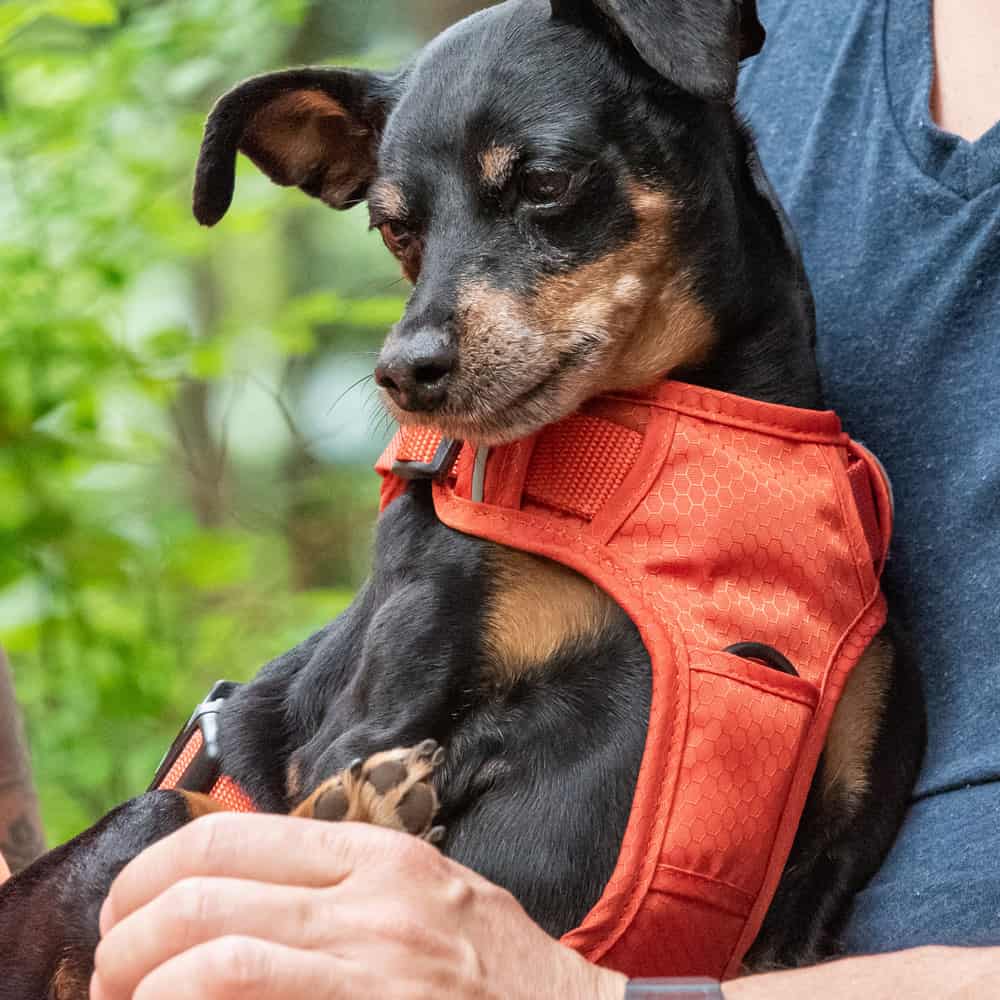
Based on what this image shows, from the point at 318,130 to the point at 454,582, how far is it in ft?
2.86

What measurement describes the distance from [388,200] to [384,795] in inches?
32.5

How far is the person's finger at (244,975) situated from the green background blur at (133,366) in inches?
98.6

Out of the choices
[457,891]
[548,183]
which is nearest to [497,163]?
[548,183]

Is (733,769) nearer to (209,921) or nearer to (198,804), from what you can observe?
(209,921)

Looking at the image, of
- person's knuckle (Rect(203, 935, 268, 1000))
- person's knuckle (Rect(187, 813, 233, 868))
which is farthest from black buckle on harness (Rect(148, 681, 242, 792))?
person's knuckle (Rect(203, 935, 268, 1000))

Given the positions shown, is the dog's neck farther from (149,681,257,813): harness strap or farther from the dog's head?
(149,681,257,813): harness strap

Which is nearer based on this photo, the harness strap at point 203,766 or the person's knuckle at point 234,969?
the person's knuckle at point 234,969

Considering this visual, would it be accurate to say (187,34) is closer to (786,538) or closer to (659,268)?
(659,268)

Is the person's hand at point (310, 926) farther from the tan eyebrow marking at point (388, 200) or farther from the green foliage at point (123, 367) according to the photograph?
the green foliage at point (123, 367)

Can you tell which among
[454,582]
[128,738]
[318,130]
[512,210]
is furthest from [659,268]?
[128,738]

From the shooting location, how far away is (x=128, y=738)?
436 centimetres

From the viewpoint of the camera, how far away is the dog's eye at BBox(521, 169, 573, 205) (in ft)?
5.57

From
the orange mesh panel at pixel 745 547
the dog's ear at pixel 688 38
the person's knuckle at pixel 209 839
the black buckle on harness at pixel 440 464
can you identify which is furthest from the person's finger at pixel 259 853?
the dog's ear at pixel 688 38

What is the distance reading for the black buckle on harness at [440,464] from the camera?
5.69 feet
